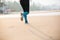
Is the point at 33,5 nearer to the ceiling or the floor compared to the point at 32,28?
nearer to the ceiling

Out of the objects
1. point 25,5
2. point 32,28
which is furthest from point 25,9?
point 32,28

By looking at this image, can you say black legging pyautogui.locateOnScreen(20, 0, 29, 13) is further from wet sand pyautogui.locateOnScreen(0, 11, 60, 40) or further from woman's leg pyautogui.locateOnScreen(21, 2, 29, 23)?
wet sand pyautogui.locateOnScreen(0, 11, 60, 40)

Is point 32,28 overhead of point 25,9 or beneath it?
beneath

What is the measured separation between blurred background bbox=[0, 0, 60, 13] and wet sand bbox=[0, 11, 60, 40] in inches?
4.2

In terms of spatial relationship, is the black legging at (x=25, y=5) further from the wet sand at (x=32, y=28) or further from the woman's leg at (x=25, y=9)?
the wet sand at (x=32, y=28)

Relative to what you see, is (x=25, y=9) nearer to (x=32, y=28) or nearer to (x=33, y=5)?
(x=33, y=5)

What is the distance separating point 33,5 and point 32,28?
276 millimetres

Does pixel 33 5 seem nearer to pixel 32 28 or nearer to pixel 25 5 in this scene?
pixel 25 5

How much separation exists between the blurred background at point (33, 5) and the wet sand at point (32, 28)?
0.11m

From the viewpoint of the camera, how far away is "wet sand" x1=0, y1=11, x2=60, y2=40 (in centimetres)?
146

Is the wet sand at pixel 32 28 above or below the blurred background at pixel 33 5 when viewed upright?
below

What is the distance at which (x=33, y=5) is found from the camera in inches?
57.2

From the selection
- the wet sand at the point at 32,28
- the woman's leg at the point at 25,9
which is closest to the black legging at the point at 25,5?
the woman's leg at the point at 25,9

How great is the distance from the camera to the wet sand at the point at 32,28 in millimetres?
1461
